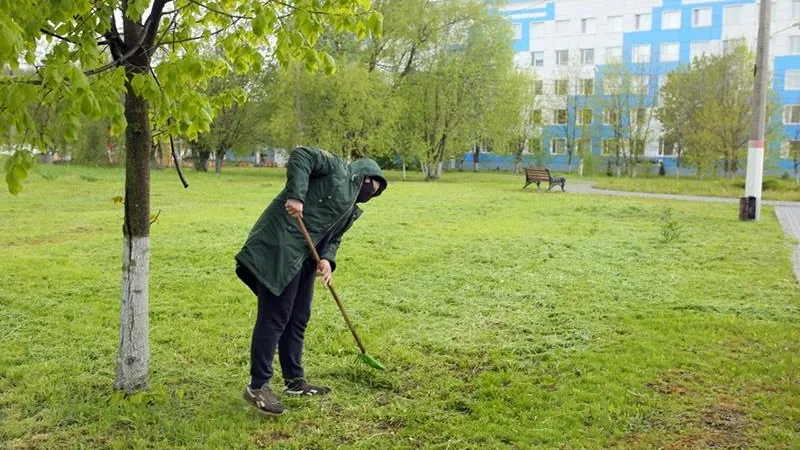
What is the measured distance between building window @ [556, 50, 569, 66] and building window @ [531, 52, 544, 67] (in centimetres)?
134

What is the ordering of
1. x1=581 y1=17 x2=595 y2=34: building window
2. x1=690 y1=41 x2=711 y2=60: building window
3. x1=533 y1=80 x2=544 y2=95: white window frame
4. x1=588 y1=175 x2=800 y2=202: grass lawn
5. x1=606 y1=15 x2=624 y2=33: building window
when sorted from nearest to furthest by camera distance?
x1=588 y1=175 x2=800 y2=202: grass lawn → x1=690 y1=41 x2=711 y2=60: building window → x1=533 y1=80 x2=544 y2=95: white window frame → x1=606 y1=15 x2=624 y2=33: building window → x1=581 y1=17 x2=595 y2=34: building window

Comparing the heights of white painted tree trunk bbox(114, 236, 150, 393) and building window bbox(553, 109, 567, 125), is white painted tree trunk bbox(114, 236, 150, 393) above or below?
below

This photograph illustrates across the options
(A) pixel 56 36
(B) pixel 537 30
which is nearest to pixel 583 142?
(B) pixel 537 30

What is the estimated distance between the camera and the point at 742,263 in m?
9.09

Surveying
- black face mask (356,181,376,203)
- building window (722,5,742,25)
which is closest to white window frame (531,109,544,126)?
building window (722,5,742,25)

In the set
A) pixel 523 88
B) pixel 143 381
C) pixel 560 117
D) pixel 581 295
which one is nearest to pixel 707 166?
pixel 523 88

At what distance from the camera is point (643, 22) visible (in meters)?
48.9

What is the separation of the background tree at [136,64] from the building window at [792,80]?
4903cm

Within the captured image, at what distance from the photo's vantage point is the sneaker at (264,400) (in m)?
3.93

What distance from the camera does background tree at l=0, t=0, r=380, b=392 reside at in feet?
9.21

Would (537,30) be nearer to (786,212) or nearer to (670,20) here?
(670,20)

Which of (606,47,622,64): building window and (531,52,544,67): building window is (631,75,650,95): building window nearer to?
(606,47,622,64): building window

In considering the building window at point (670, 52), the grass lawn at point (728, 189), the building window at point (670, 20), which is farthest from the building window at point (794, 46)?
the grass lawn at point (728, 189)

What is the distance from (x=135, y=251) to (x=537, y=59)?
53519mm
